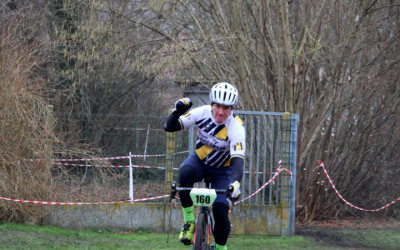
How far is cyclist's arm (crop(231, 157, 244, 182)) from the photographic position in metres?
6.51

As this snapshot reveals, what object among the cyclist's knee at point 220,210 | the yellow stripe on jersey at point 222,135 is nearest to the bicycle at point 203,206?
the cyclist's knee at point 220,210

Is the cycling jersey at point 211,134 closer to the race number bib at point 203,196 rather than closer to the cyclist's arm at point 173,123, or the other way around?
the cyclist's arm at point 173,123

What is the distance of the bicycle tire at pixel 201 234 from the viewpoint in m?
6.40

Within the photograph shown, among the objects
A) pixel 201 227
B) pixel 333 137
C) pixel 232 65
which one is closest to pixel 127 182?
pixel 232 65

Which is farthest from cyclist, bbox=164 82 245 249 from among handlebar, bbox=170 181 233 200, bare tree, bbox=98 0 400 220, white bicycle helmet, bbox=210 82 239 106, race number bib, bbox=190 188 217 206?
bare tree, bbox=98 0 400 220

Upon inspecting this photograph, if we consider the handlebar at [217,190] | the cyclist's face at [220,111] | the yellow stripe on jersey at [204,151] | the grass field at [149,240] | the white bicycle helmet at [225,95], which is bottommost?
the grass field at [149,240]

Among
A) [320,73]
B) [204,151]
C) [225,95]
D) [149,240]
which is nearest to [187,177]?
[204,151]

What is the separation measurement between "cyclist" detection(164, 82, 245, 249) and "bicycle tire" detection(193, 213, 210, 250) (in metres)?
0.30

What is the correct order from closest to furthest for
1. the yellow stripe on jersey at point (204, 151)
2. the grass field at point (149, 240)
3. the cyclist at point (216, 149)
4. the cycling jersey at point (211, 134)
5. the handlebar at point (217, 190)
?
the handlebar at point (217, 190) < the cyclist at point (216, 149) < the cycling jersey at point (211, 134) < the yellow stripe on jersey at point (204, 151) < the grass field at point (149, 240)

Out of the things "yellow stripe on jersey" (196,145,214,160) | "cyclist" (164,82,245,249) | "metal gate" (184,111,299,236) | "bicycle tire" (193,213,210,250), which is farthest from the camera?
"metal gate" (184,111,299,236)

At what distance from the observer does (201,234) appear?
21.1ft

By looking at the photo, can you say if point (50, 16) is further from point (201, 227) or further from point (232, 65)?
point (201, 227)

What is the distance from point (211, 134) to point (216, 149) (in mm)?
193

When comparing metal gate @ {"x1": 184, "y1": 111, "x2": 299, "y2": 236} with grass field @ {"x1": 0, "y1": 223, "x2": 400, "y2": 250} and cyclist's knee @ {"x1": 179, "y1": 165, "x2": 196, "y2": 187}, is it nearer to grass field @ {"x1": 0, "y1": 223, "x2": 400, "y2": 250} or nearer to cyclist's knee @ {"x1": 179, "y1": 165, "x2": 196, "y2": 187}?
grass field @ {"x1": 0, "y1": 223, "x2": 400, "y2": 250}
